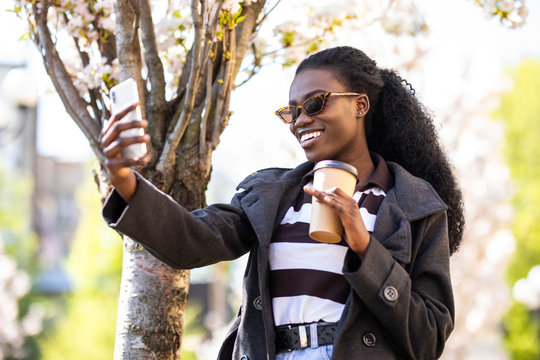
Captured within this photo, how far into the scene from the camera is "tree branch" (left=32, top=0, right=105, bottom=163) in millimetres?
2852

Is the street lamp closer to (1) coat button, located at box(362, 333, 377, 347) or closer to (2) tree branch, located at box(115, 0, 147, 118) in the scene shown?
(2) tree branch, located at box(115, 0, 147, 118)

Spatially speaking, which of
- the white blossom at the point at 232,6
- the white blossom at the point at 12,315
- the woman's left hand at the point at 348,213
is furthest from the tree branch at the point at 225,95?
the white blossom at the point at 12,315

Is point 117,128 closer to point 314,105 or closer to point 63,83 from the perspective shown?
point 314,105

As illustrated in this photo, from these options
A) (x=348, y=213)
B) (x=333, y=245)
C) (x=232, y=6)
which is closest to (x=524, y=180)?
(x=232, y=6)

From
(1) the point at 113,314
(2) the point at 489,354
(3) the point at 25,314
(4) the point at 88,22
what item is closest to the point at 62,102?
(4) the point at 88,22

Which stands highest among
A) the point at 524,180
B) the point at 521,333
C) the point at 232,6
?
the point at 524,180

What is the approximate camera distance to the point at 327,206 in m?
2.04

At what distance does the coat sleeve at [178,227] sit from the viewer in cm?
205

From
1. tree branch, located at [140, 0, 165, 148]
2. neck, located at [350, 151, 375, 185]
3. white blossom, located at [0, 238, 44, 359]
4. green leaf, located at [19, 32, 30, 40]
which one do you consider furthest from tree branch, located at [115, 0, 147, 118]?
white blossom, located at [0, 238, 44, 359]

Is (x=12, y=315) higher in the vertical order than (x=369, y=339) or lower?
higher

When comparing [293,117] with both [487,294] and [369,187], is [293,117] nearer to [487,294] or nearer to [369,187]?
[369,187]

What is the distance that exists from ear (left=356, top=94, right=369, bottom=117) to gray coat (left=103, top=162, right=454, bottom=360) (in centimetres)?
22

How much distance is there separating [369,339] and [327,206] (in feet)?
1.57

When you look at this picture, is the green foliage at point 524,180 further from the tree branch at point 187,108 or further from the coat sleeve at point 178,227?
the coat sleeve at point 178,227
